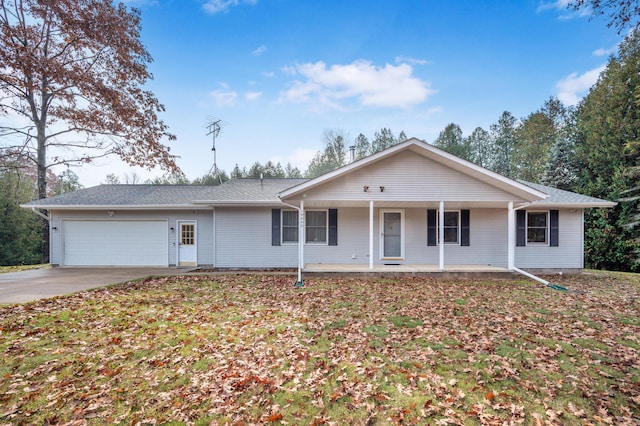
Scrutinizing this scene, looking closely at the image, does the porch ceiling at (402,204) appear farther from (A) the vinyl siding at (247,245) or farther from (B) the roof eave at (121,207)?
(B) the roof eave at (121,207)

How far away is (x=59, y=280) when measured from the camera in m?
9.42

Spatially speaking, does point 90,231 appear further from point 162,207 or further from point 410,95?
point 410,95

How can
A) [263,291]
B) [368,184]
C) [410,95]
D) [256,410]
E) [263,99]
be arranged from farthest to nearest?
[410,95], [263,99], [368,184], [263,291], [256,410]

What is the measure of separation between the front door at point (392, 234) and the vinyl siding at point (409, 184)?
160 centimetres

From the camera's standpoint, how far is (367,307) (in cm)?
638

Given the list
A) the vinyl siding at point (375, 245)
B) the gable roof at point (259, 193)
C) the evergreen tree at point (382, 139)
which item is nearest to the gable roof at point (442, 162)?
the gable roof at point (259, 193)

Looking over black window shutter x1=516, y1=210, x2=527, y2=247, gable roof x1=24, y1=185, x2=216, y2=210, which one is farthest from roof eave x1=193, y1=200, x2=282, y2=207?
black window shutter x1=516, y1=210, x2=527, y2=247

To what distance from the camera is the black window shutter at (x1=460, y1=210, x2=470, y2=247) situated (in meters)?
11.3

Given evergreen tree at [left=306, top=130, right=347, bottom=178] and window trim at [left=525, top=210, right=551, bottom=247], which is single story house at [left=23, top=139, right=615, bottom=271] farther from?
evergreen tree at [left=306, top=130, right=347, bottom=178]

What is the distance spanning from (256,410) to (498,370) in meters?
2.89

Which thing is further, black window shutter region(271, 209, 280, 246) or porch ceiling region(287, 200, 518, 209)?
black window shutter region(271, 209, 280, 246)

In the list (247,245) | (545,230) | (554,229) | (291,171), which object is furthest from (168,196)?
(291,171)

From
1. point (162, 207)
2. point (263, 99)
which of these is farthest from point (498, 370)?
point (263, 99)

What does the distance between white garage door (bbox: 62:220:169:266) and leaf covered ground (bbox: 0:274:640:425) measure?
5.72 meters
